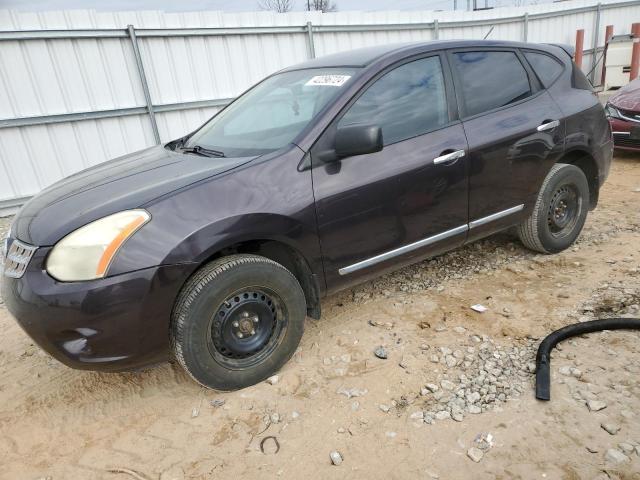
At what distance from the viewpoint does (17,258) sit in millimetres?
2256

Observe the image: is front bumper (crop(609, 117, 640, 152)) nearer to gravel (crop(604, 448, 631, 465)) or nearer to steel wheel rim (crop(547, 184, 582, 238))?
steel wheel rim (crop(547, 184, 582, 238))

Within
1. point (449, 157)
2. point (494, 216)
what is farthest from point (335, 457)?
point (494, 216)

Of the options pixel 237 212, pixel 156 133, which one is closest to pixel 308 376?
pixel 237 212

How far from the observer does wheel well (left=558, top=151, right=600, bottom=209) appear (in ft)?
12.4

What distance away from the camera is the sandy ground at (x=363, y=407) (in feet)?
6.61

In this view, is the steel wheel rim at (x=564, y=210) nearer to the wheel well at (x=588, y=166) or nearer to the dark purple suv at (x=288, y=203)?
the dark purple suv at (x=288, y=203)

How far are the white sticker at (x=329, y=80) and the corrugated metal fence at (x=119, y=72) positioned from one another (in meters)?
4.98

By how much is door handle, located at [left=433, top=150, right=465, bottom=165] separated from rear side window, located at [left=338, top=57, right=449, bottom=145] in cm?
20

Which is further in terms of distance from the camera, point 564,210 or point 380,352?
point 564,210

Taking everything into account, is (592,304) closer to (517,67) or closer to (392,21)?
(517,67)

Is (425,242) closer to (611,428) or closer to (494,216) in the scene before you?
(494,216)

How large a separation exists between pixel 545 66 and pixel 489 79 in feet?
2.26

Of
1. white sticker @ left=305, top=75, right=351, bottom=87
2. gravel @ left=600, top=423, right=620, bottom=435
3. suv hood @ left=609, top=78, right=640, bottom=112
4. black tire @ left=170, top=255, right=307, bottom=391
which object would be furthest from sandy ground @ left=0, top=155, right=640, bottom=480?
suv hood @ left=609, top=78, right=640, bottom=112

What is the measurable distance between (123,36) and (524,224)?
6.24m
